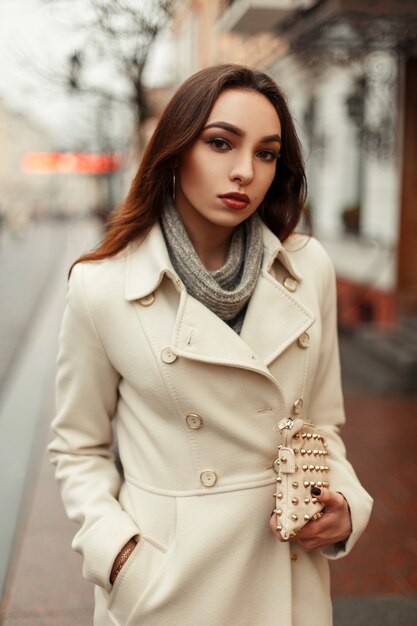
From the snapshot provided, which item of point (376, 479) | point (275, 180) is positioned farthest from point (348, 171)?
point (275, 180)

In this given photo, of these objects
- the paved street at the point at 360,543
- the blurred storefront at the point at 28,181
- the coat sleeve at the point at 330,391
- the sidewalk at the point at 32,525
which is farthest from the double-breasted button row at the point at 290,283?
the blurred storefront at the point at 28,181

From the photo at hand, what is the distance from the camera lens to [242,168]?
184cm

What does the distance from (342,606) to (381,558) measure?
63cm

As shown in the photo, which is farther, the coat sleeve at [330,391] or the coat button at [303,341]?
the coat sleeve at [330,391]

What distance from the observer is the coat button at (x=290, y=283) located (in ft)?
6.71

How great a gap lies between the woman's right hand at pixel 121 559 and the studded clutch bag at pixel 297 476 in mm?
392

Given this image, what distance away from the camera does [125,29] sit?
16.1 ft

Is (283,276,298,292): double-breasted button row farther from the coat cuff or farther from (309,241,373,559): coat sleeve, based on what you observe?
the coat cuff

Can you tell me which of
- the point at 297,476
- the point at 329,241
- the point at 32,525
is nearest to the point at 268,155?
the point at 297,476

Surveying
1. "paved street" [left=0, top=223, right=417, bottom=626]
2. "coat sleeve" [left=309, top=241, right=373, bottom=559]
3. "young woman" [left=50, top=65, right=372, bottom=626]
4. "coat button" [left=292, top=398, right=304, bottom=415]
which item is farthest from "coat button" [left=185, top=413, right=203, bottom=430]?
"paved street" [left=0, top=223, right=417, bottom=626]

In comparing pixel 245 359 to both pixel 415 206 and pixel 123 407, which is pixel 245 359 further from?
pixel 415 206

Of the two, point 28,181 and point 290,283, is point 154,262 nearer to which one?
point 290,283

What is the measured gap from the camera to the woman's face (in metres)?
1.85

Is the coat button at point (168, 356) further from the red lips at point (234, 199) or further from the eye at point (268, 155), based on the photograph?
the eye at point (268, 155)
